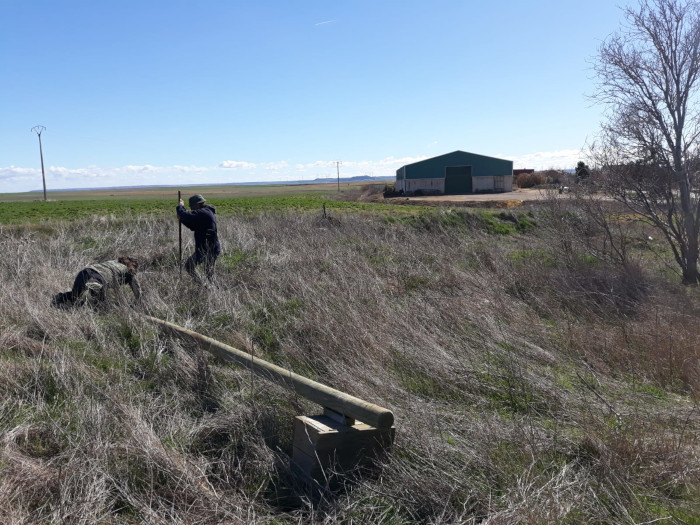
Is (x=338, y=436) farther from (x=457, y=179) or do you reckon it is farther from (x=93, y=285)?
(x=457, y=179)

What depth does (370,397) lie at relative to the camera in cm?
486

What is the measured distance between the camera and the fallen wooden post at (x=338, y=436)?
3879 millimetres

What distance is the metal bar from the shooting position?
3826 mm

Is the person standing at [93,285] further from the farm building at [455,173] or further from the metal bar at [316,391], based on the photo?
the farm building at [455,173]

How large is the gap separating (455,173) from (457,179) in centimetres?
47

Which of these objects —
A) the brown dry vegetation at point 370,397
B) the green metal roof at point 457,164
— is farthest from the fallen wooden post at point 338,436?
the green metal roof at point 457,164

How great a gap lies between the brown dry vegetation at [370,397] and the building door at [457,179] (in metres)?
35.3

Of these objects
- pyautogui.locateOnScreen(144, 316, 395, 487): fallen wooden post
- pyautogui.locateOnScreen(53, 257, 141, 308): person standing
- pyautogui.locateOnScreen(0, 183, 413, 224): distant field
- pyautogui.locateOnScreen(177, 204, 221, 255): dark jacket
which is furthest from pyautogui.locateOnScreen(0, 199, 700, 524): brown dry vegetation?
pyautogui.locateOnScreen(0, 183, 413, 224): distant field

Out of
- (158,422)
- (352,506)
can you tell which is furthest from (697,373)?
(158,422)

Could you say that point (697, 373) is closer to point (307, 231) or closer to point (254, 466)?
point (254, 466)

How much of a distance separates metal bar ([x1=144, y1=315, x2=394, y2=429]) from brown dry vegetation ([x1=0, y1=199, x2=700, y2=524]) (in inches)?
7.2

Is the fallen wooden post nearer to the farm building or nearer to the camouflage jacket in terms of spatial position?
the camouflage jacket

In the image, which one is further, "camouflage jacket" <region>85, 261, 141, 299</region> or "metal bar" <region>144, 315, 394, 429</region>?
"camouflage jacket" <region>85, 261, 141, 299</region>

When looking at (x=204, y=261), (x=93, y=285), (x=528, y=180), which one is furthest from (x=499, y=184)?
(x=93, y=285)
